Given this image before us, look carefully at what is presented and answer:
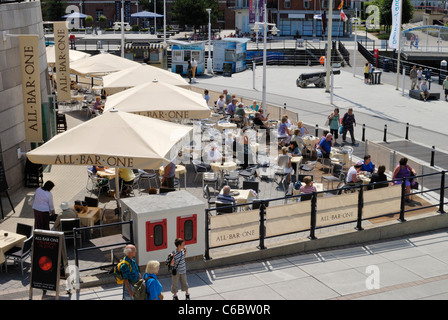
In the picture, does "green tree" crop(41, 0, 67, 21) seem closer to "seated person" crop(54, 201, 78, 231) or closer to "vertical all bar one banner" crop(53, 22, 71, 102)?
"vertical all bar one banner" crop(53, 22, 71, 102)

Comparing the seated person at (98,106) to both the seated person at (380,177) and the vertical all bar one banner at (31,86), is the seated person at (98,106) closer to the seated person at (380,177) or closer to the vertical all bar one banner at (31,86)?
the vertical all bar one banner at (31,86)

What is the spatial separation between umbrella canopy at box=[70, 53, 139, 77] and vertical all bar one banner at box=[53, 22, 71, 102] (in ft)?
14.5

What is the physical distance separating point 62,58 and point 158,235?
13.0 meters

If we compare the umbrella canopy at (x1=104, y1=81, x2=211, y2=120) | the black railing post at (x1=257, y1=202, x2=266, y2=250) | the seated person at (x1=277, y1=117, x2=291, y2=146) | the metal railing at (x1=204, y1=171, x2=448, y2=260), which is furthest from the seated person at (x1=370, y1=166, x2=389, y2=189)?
the seated person at (x1=277, y1=117, x2=291, y2=146)

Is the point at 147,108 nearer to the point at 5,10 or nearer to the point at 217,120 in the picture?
the point at 5,10

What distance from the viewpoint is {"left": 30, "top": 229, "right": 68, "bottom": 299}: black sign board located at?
11.2m

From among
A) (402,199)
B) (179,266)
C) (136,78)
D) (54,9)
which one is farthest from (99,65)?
(54,9)

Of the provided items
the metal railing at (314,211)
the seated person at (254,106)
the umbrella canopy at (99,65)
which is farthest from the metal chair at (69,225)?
the umbrella canopy at (99,65)

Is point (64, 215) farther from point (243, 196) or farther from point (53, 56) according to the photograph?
point (53, 56)

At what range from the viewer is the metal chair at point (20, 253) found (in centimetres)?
1245

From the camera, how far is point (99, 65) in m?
28.7

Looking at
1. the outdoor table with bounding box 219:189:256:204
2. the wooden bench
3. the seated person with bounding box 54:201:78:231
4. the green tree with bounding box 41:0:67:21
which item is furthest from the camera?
the green tree with bounding box 41:0:67:21

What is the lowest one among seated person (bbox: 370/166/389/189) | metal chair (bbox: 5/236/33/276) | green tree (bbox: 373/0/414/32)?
metal chair (bbox: 5/236/33/276)
